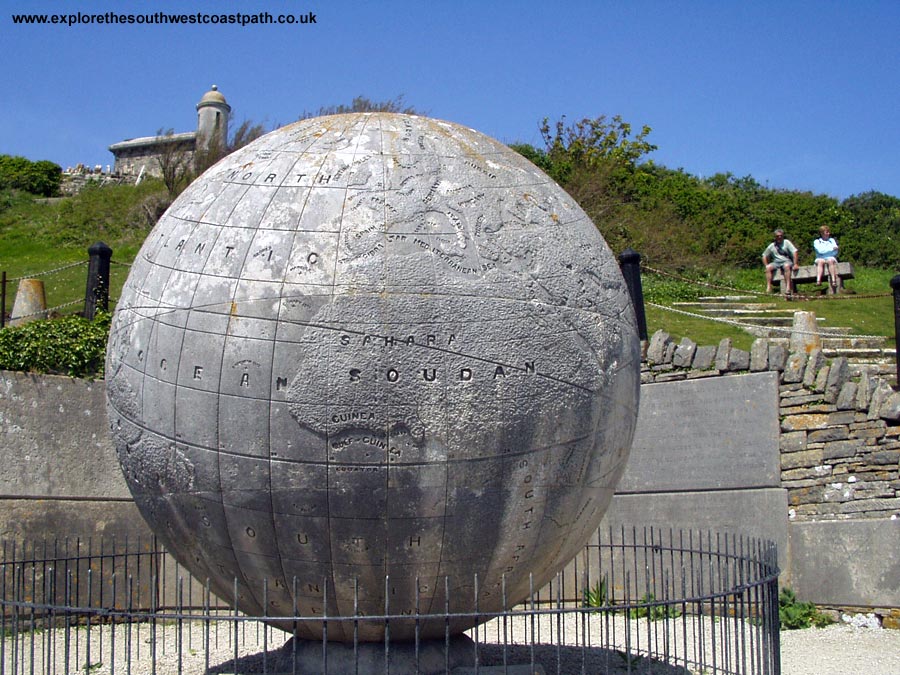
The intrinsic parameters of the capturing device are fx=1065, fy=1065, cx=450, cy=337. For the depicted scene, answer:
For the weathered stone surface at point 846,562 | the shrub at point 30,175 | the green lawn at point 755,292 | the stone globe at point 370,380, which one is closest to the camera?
the stone globe at point 370,380

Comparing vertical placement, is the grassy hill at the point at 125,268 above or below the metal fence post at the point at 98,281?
above

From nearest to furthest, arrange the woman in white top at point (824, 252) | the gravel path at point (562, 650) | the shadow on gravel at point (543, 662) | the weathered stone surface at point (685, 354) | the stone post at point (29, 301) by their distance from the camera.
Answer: the shadow on gravel at point (543, 662) < the gravel path at point (562, 650) < the weathered stone surface at point (685, 354) < the stone post at point (29, 301) < the woman in white top at point (824, 252)

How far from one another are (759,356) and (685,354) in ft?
2.79

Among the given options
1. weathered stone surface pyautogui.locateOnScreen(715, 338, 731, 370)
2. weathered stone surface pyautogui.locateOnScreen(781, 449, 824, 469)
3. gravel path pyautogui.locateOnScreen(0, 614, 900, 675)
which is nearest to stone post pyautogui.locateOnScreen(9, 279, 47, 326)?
gravel path pyautogui.locateOnScreen(0, 614, 900, 675)

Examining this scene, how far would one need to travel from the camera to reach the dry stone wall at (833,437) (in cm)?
1041

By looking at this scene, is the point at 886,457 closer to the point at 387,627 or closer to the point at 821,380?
the point at 821,380

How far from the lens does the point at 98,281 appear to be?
1270cm

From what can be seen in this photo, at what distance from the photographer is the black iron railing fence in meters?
6.03

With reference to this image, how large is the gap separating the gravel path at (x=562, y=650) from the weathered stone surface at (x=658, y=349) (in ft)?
9.62

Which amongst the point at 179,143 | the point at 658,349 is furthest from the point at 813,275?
the point at 179,143

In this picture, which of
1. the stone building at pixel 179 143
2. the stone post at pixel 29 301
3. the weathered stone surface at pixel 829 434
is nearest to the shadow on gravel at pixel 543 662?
the weathered stone surface at pixel 829 434

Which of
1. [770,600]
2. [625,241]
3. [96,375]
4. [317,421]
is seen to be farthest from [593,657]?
[625,241]

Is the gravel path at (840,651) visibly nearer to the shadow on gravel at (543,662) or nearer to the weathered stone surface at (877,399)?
the shadow on gravel at (543,662)

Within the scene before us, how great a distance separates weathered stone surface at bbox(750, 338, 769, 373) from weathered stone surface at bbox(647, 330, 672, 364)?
1053mm
